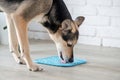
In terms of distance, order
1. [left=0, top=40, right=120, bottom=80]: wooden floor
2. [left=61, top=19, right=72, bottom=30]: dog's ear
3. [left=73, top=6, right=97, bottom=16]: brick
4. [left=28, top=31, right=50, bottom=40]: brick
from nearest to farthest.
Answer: [left=0, top=40, right=120, bottom=80]: wooden floor < [left=61, top=19, right=72, bottom=30]: dog's ear < [left=73, top=6, right=97, bottom=16]: brick < [left=28, top=31, right=50, bottom=40]: brick

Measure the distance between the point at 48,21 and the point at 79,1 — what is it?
134cm

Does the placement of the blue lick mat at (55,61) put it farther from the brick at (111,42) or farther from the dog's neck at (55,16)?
the brick at (111,42)

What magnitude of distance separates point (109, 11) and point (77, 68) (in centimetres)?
128

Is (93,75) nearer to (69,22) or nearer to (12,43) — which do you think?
(69,22)

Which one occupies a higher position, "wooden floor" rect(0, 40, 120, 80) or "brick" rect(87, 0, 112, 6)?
"brick" rect(87, 0, 112, 6)

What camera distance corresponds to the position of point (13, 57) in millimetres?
3127

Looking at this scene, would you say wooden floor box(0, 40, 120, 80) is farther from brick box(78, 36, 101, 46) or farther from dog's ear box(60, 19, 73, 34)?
dog's ear box(60, 19, 73, 34)

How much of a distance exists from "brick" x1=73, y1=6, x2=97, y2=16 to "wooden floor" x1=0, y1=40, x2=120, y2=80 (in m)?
0.54

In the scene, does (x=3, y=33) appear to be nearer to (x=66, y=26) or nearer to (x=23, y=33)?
(x=23, y=33)

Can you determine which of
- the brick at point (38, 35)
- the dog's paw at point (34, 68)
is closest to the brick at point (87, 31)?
the brick at point (38, 35)

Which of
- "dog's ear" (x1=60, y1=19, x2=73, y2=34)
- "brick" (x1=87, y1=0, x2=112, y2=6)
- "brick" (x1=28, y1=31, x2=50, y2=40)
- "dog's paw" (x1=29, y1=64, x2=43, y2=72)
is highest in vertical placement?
"brick" (x1=87, y1=0, x2=112, y2=6)

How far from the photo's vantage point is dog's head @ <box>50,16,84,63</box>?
2625 millimetres

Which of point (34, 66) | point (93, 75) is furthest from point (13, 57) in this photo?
point (93, 75)

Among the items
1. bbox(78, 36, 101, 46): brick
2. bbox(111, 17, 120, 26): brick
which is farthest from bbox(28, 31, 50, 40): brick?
bbox(111, 17, 120, 26): brick
